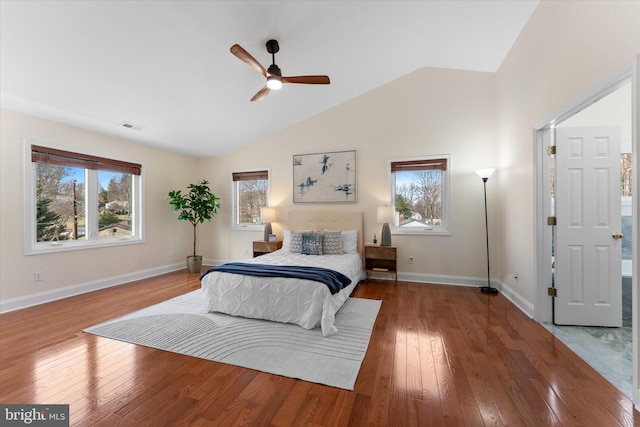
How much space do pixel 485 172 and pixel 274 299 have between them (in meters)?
3.44

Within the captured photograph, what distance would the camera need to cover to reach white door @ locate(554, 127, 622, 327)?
2.62 metres

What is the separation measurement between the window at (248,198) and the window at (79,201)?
1749mm

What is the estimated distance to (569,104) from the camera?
7.52ft

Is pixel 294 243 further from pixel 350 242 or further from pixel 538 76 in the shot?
pixel 538 76

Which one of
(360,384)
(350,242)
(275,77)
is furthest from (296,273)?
(275,77)

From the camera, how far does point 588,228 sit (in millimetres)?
2650

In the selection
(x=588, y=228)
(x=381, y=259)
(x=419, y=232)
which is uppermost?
(x=588, y=228)

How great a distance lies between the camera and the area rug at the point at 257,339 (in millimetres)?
Result: 2037

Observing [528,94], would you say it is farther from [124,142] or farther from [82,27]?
[124,142]

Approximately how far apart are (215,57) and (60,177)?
2.94 metres

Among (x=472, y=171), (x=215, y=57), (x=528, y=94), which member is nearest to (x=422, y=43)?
(x=528, y=94)

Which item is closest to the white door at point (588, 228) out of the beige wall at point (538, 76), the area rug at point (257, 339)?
the beige wall at point (538, 76)

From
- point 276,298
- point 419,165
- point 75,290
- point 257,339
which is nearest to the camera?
point 257,339

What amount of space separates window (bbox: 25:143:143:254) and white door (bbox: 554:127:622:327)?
20.3 ft
